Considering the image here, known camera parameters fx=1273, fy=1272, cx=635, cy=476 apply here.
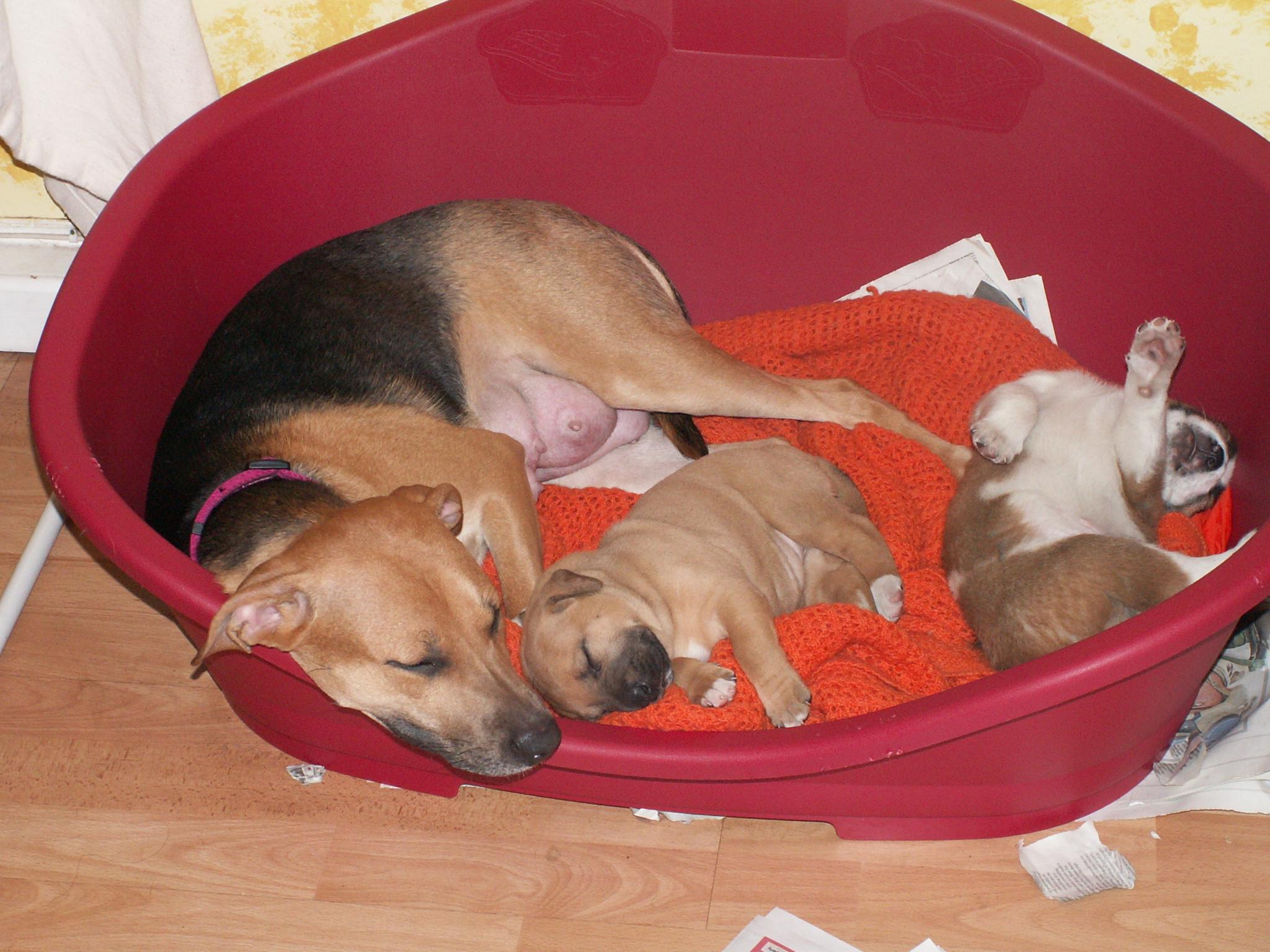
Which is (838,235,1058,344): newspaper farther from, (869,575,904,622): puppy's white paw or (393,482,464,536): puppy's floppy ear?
(393,482,464,536): puppy's floppy ear

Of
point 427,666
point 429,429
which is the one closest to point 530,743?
point 427,666

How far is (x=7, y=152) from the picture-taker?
423 centimetres

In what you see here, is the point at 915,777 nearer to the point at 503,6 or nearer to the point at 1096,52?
the point at 1096,52

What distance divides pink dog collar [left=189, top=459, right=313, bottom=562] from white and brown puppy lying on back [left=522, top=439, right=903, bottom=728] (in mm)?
679

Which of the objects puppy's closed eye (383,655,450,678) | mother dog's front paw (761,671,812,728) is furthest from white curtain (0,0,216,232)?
mother dog's front paw (761,671,812,728)

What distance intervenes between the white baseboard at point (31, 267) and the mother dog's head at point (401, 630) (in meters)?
2.25

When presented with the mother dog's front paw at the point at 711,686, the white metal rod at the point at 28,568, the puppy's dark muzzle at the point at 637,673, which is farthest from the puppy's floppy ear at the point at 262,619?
the white metal rod at the point at 28,568

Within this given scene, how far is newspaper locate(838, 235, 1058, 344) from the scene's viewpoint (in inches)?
151

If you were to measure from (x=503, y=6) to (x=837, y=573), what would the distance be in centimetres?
183

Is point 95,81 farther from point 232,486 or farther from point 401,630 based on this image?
point 401,630

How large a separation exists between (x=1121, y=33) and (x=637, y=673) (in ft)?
7.50

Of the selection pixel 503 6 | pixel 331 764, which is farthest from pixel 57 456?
pixel 503 6

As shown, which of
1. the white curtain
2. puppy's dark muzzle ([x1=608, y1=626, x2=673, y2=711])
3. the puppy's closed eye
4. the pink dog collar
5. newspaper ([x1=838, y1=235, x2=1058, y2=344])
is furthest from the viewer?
newspaper ([x1=838, y1=235, x2=1058, y2=344])

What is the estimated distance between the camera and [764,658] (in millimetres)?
2994
